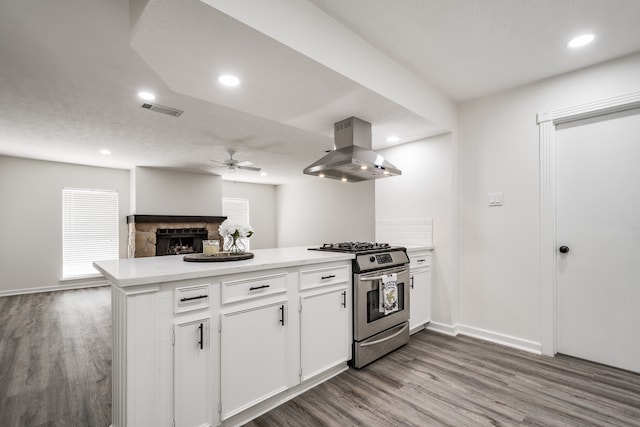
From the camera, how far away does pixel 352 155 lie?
8.53 ft

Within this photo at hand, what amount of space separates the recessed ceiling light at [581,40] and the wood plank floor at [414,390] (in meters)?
2.48

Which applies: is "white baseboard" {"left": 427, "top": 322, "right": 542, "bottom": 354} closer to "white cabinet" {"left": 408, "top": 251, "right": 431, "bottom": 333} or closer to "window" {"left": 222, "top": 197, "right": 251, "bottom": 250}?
"white cabinet" {"left": 408, "top": 251, "right": 431, "bottom": 333}

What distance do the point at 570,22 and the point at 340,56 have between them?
60.6 inches

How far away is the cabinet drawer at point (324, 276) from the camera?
2.08m

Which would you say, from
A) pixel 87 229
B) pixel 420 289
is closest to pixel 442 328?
pixel 420 289

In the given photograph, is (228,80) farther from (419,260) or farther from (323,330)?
(419,260)

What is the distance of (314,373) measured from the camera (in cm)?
210

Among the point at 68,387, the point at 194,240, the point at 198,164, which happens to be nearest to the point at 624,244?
the point at 68,387

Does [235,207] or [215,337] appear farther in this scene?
[235,207]

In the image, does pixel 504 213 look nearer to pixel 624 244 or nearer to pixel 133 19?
pixel 624 244

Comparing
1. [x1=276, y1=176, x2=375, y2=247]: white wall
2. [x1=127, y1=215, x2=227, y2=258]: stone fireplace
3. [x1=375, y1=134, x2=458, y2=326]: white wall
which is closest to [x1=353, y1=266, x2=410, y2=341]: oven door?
[x1=375, y1=134, x2=458, y2=326]: white wall

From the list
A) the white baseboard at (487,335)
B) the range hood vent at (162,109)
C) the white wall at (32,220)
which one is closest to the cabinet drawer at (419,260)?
the white baseboard at (487,335)

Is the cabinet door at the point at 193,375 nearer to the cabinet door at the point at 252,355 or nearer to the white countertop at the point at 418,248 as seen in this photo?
the cabinet door at the point at 252,355

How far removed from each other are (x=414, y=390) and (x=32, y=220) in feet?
22.7
